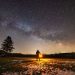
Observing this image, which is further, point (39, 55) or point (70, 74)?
point (39, 55)

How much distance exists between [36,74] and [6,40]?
7960 centimetres

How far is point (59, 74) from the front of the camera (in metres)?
30.4

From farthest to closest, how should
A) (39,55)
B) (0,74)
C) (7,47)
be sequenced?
(7,47), (39,55), (0,74)

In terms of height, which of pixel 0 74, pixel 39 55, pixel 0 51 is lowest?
pixel 0 74

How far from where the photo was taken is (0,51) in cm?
10612

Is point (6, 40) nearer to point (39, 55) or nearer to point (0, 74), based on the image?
point (39, 55)

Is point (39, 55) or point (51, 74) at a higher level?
point (39, 55)

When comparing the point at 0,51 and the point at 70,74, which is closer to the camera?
the point at 70,74

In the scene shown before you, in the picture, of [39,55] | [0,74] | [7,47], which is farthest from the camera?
[7,47]

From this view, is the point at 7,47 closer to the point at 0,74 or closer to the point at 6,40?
the point at 6,40

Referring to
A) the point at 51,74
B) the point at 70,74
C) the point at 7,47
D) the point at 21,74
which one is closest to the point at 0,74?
the point at 21,74

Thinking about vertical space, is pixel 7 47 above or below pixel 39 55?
above

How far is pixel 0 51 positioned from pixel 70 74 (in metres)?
77.3

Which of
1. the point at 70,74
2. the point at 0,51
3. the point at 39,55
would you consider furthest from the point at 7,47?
the point at 70,74
